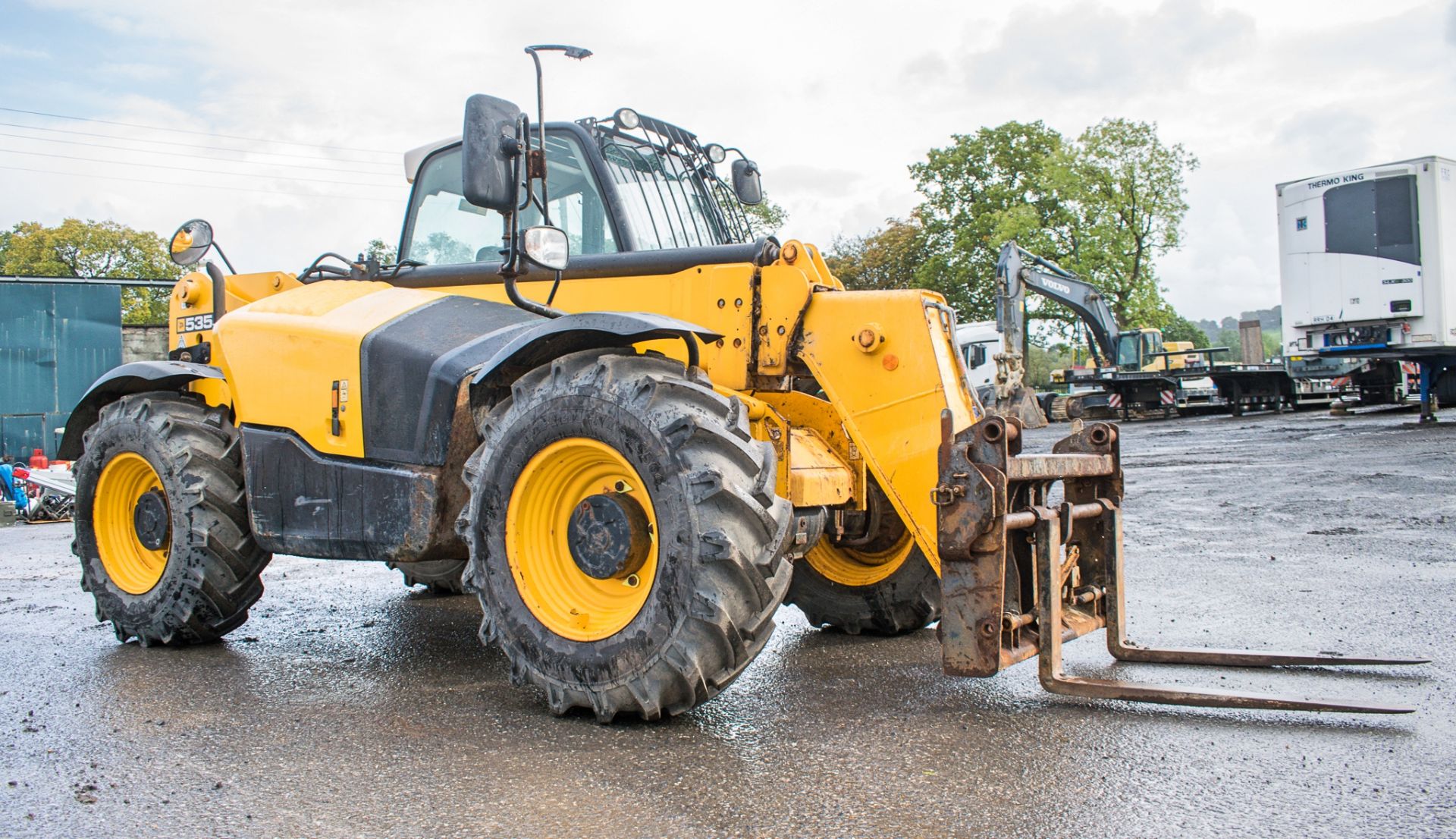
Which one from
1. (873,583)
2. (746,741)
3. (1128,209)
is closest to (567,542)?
(746,741)

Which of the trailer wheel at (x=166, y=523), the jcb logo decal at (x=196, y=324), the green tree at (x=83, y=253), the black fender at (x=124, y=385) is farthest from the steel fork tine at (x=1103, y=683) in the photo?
the green tree at (x=83, y=253)

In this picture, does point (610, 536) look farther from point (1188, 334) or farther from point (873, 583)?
point (1188, 334)

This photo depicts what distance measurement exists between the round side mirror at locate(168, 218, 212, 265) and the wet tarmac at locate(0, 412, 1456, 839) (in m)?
2.06

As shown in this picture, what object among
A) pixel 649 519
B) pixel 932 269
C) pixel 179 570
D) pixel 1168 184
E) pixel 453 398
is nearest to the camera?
pixel 649 519

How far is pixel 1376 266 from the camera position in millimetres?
20281

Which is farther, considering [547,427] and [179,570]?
[179,570]

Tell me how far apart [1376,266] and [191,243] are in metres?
20.8

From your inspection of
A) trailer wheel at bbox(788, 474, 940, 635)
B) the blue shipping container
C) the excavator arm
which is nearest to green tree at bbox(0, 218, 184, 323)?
the blue shipping container

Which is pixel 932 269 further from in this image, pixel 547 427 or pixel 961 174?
pixel 547 427

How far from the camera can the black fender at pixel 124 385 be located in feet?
18.4

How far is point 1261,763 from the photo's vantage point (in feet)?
11.1

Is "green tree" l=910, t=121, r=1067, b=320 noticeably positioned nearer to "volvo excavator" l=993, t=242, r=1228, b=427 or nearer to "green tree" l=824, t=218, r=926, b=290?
Result: "green tree" l=824, t=218, r=926, b=290

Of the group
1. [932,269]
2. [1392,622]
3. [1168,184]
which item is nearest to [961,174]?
[932,269]

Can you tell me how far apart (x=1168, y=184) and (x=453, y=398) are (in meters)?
45.1
